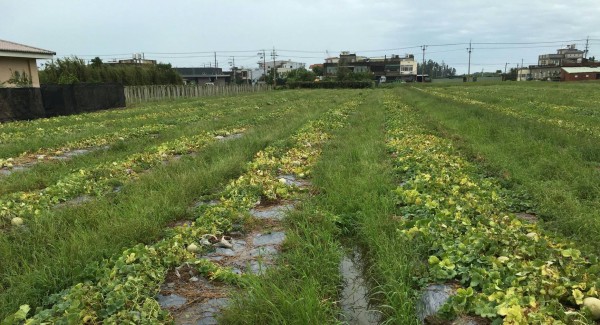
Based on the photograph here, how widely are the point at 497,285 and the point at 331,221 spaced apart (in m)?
2.20

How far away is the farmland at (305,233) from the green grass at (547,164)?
38 millimetres

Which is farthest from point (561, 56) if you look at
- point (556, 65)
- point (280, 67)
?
point (280, 67)

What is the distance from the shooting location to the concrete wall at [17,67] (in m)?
23.0

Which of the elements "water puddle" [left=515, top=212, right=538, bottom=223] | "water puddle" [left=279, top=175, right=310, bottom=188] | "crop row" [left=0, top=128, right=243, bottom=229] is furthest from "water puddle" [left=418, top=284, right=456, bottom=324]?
"crop row" [left=0, top=128, right=243, bottom=229]

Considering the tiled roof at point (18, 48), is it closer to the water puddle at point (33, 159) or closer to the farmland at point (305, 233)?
the water puddle at point (33, 159)

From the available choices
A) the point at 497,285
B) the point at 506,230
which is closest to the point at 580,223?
the point at 506,230

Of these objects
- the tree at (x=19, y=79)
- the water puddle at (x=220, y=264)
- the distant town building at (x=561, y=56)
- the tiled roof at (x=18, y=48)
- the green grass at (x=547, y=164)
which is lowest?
the water puddle at (x=220, y=264)

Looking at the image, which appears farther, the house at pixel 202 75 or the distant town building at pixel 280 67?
the distant town building at pixel 280 67

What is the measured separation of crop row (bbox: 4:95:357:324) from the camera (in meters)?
2.87

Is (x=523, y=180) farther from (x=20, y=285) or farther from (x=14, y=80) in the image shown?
(x=14, y=80)

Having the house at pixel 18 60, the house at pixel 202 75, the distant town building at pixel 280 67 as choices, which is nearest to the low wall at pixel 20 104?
the house at pixel 18 60

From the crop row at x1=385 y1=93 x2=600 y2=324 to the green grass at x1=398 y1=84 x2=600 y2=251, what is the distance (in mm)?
538

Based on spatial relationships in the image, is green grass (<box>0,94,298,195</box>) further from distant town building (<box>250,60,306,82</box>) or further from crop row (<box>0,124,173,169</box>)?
distant town building (<box>250,60,306,82</box>)

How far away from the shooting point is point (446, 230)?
13.7ft
